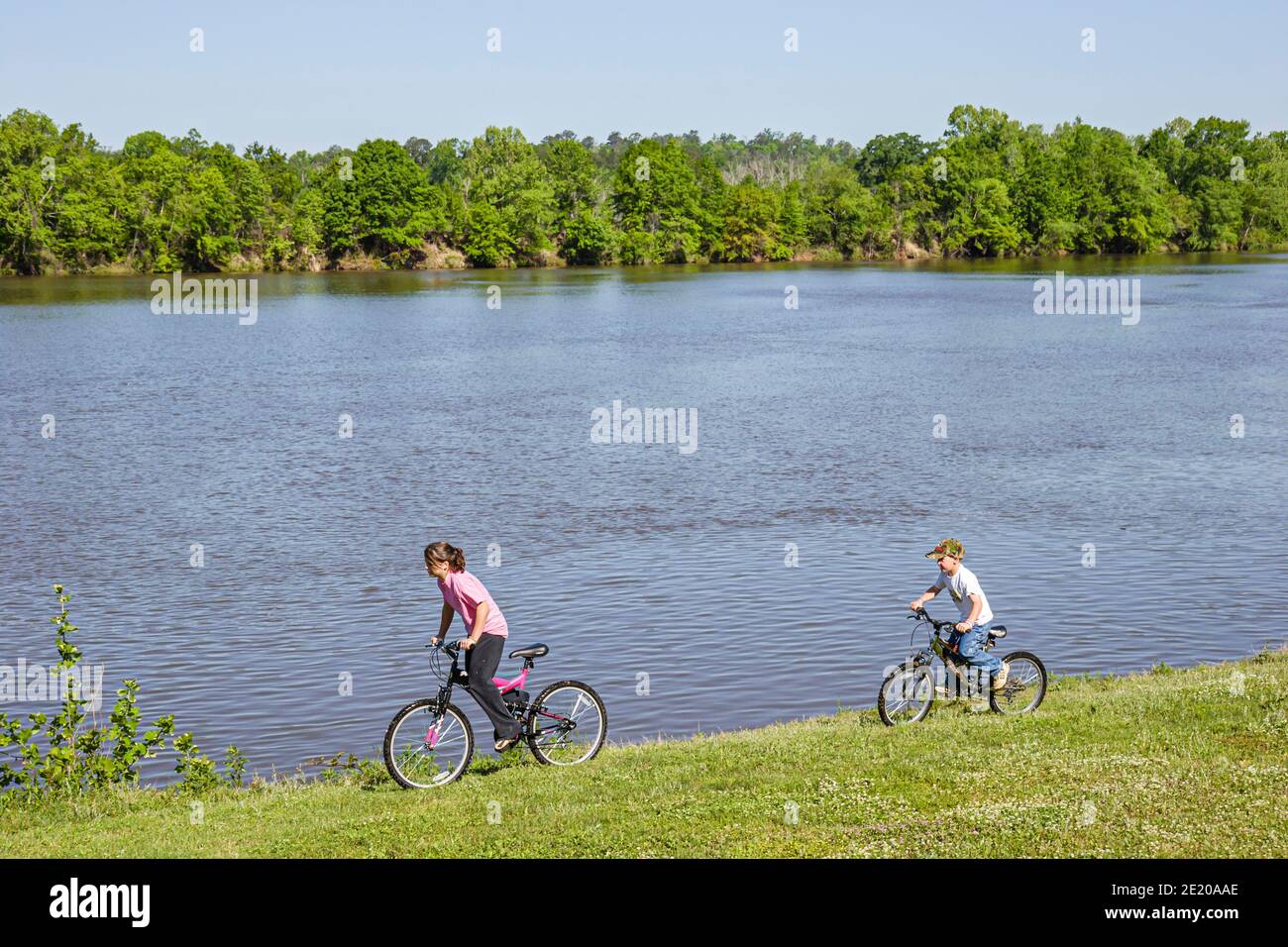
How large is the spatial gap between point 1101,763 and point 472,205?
513ft

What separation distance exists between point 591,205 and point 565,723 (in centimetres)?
15844

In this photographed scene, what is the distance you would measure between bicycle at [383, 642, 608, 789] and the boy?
12.0ft

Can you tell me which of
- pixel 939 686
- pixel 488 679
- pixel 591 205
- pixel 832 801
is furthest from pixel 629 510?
pixel 591 205

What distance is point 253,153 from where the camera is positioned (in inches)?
7180

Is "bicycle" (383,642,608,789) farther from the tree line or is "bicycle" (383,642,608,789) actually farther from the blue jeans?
the tree line

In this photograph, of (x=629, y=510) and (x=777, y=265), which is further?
(x=777, y=265)

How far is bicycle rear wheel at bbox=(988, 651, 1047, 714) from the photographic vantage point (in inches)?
574

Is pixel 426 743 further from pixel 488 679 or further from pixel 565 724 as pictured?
pixel 565 724

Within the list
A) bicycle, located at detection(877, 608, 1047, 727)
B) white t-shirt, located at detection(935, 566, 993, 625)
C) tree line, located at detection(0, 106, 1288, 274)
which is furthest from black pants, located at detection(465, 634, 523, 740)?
tree line, located at detection(0, 106, 1288, 274)

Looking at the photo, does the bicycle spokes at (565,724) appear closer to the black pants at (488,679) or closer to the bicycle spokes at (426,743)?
the black pants at (488,679)

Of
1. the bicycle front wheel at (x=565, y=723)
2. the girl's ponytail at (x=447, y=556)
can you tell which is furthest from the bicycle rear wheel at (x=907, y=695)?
the girl's ponytail at (x=447, y=556)

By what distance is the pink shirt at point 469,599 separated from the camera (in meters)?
12.7

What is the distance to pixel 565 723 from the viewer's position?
13531 millimetres
